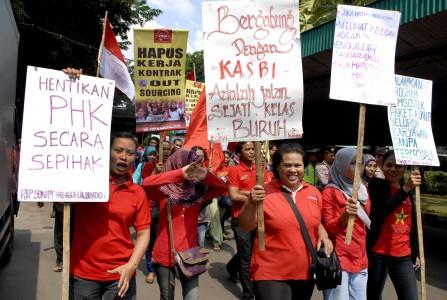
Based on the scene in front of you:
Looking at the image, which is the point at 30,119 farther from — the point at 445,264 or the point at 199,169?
the point at 445,264

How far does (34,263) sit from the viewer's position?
6730 mm

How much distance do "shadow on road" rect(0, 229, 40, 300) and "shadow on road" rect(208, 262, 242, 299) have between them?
7.55 ft

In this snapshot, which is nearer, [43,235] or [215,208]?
[215,208]

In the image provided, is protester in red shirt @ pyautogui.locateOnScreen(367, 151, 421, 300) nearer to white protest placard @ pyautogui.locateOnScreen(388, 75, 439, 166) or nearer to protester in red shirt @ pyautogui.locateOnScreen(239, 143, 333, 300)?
white protest placard @ pyautogui.locateOnScreen(388, 75, 439, 166)

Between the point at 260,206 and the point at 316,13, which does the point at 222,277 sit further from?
the point at 316,13

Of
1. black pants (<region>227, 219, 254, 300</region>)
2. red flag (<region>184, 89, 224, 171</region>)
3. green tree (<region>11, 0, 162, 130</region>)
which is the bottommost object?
black pants (<region>227, 219, 254, 300</region>)

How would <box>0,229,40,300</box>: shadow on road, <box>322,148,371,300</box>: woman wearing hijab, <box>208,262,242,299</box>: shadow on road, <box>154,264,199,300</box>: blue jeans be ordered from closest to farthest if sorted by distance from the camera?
<box>322,148,371,300</box>: woman wearing hijab, <box>154,264,199,300</box>: blue jeans, <box>0,229,40,300</box>: shadow on road, <box>208,262,242,299</box>: shadow on road

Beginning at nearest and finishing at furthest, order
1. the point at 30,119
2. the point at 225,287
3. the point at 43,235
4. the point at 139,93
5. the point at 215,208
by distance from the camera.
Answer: the point at 30,119 → the point at 139,93 → the point at 225,287 → the point at 215,208 → the point at 43,235

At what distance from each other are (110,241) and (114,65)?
7.13 feet

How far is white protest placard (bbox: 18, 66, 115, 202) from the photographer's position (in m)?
2.57

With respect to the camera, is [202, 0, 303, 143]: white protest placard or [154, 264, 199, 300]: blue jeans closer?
[202, 0, 303, 143]: white protest placard

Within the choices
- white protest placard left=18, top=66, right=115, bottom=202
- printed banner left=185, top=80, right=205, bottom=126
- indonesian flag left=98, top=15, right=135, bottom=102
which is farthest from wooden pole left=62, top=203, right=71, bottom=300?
printed banner left=185, top=80, right=205, bottom=126

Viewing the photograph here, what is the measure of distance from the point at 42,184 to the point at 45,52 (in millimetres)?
12588

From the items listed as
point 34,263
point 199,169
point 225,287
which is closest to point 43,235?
point 34,263
